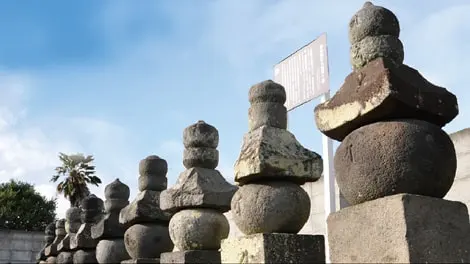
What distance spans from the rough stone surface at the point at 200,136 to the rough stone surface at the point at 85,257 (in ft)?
10.1

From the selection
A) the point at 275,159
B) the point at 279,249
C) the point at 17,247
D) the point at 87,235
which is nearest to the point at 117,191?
the point at 87,235

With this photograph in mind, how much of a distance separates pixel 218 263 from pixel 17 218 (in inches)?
1605

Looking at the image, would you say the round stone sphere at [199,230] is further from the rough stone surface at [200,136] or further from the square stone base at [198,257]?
the rough stone surface at [200,136]

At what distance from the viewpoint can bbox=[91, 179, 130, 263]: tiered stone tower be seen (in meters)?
6.68

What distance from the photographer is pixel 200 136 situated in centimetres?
532

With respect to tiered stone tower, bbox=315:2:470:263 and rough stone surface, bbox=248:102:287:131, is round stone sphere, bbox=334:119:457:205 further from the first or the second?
rough stone surface, bbox=248:102:287:131

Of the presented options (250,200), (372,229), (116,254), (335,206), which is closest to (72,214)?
(116,254)

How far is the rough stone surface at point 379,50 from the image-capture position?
10.9 ft

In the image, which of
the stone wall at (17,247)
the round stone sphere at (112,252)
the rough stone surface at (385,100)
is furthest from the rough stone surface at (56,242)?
the stone wall at (17,247)

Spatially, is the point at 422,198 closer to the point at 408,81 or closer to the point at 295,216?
the point at 408,81

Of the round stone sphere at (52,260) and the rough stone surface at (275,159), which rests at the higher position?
A: the rough stone surface at (275,159)

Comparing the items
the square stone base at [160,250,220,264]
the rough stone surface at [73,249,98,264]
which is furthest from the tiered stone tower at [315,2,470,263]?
the rough stone surface at [73,249,98,264]

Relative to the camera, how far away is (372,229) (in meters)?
2.99

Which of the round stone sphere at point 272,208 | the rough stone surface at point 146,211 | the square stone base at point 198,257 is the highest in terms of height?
the rough stone surface at point 146,211
